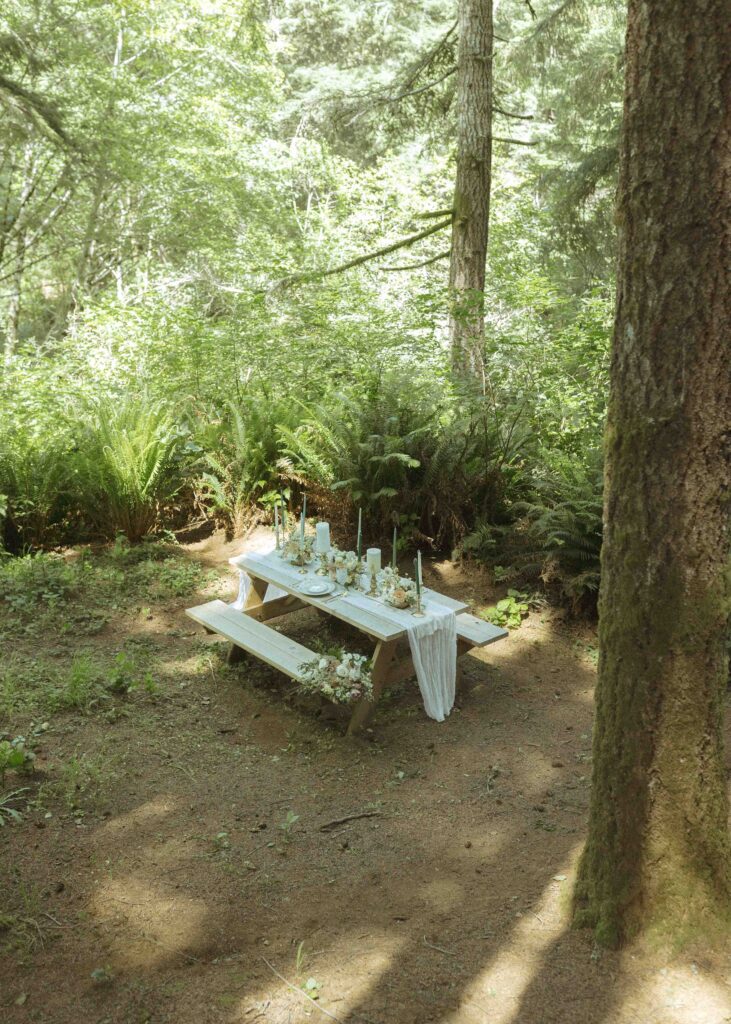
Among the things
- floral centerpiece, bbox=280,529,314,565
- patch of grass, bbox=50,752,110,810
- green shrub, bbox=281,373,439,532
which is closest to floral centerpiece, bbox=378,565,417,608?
floral centerpiece, bbox=280,529,314,565

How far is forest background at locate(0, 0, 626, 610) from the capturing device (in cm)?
666

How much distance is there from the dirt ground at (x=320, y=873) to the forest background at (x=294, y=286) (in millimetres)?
1943

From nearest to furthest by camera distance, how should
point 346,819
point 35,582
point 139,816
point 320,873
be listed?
point 320,873 < point 139,816 < point 346,819 < point 35,582

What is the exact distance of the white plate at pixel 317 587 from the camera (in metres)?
4.83

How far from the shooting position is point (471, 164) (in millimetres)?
8148

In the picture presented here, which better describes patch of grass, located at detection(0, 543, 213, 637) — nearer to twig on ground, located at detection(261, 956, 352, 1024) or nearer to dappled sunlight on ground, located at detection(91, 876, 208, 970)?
dappled sunlight on ground, located at detection(91, 876, 208, 970)

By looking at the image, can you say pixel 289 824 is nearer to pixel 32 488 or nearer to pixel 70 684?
pixel 70 684

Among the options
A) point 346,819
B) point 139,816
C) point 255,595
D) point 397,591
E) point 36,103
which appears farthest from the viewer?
point 36,103

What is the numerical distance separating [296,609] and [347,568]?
2.82ft

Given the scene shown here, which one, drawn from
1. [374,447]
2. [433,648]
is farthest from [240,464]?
[433,648]

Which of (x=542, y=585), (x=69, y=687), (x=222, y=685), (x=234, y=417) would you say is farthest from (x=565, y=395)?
(x=69, y=687)

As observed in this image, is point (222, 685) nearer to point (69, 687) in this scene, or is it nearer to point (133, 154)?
point (69, 687)

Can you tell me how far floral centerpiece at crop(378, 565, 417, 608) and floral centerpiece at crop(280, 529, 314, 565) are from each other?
27.3 inches


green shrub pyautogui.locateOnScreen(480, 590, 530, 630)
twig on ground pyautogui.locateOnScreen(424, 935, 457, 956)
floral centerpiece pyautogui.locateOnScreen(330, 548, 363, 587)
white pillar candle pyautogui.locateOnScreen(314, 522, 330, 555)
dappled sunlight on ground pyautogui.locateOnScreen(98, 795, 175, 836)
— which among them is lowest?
dappled sunlight on ground pyautogui.locateOnScreen(98, 795, 175, 836)
